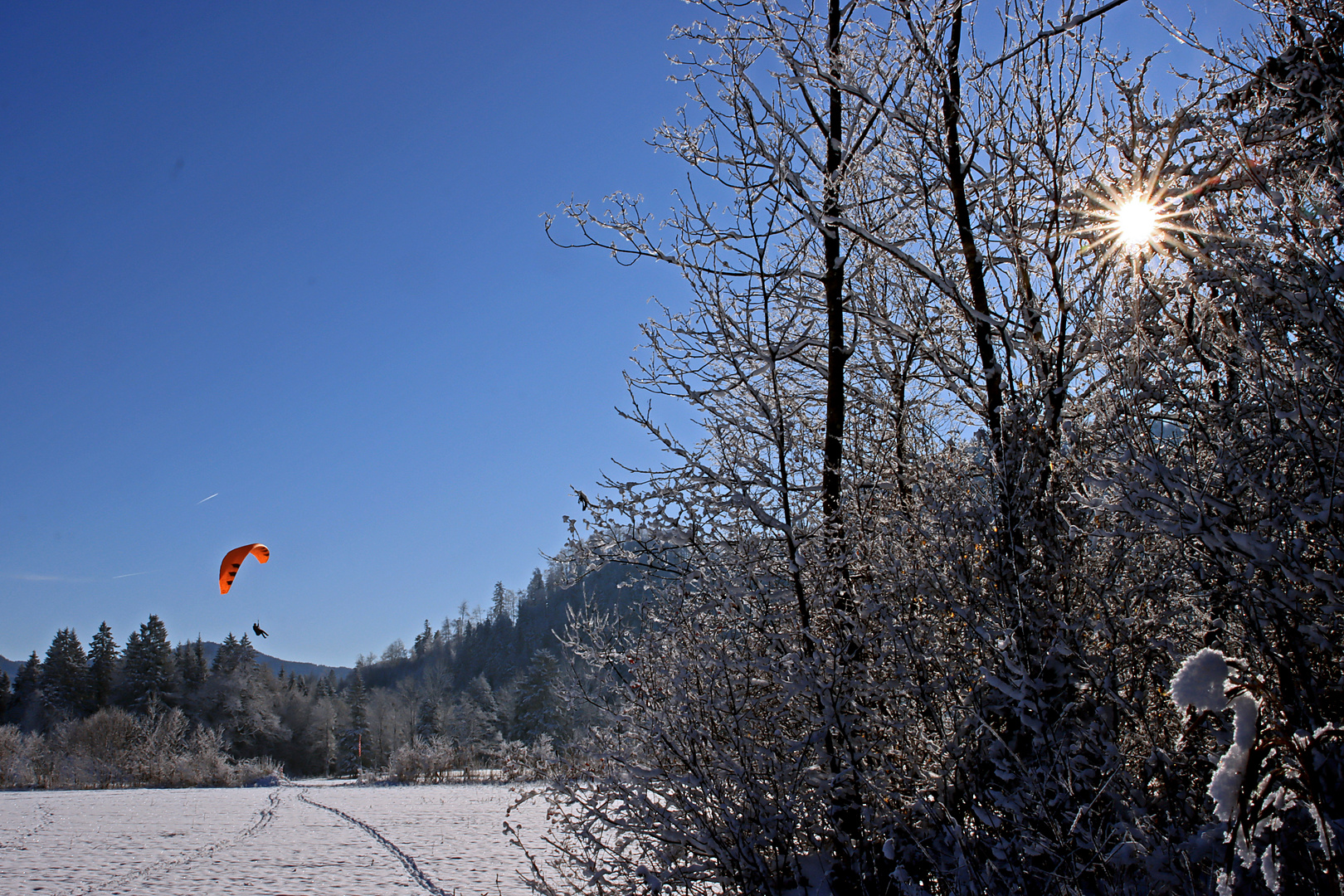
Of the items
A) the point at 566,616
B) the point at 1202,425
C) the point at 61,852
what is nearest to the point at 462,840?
the point at 61,852

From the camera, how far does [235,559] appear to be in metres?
23.8

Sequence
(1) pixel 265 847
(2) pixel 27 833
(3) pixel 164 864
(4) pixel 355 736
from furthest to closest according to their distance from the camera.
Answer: (4) pixel 355 736 → (2) pixel 27 833 → (1) pixel 265 847 → (3) pixel 164 864

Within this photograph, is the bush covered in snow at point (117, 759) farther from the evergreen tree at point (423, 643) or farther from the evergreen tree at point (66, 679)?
the evergreen tree at point (423, 643)

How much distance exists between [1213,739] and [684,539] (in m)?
2.82

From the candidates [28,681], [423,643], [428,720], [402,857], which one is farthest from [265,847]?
[423,643]

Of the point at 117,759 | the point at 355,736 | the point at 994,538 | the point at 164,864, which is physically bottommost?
the point at 355,736

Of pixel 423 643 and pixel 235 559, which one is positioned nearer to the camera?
pixel 235 559

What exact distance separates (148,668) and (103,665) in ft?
13.3

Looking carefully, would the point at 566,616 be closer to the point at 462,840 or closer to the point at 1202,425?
the point at 1202,425

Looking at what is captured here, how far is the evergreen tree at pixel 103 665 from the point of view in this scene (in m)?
57.7

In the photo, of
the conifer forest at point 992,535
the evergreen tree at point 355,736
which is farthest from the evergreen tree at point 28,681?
the conifer forest at point 992,535

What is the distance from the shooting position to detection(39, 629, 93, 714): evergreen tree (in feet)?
185

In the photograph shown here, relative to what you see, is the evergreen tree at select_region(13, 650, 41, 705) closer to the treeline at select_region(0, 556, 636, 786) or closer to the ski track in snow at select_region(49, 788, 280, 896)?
the treeline at select_region(0, 556, 636, 786)

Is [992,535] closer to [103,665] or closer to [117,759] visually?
[117,759]
